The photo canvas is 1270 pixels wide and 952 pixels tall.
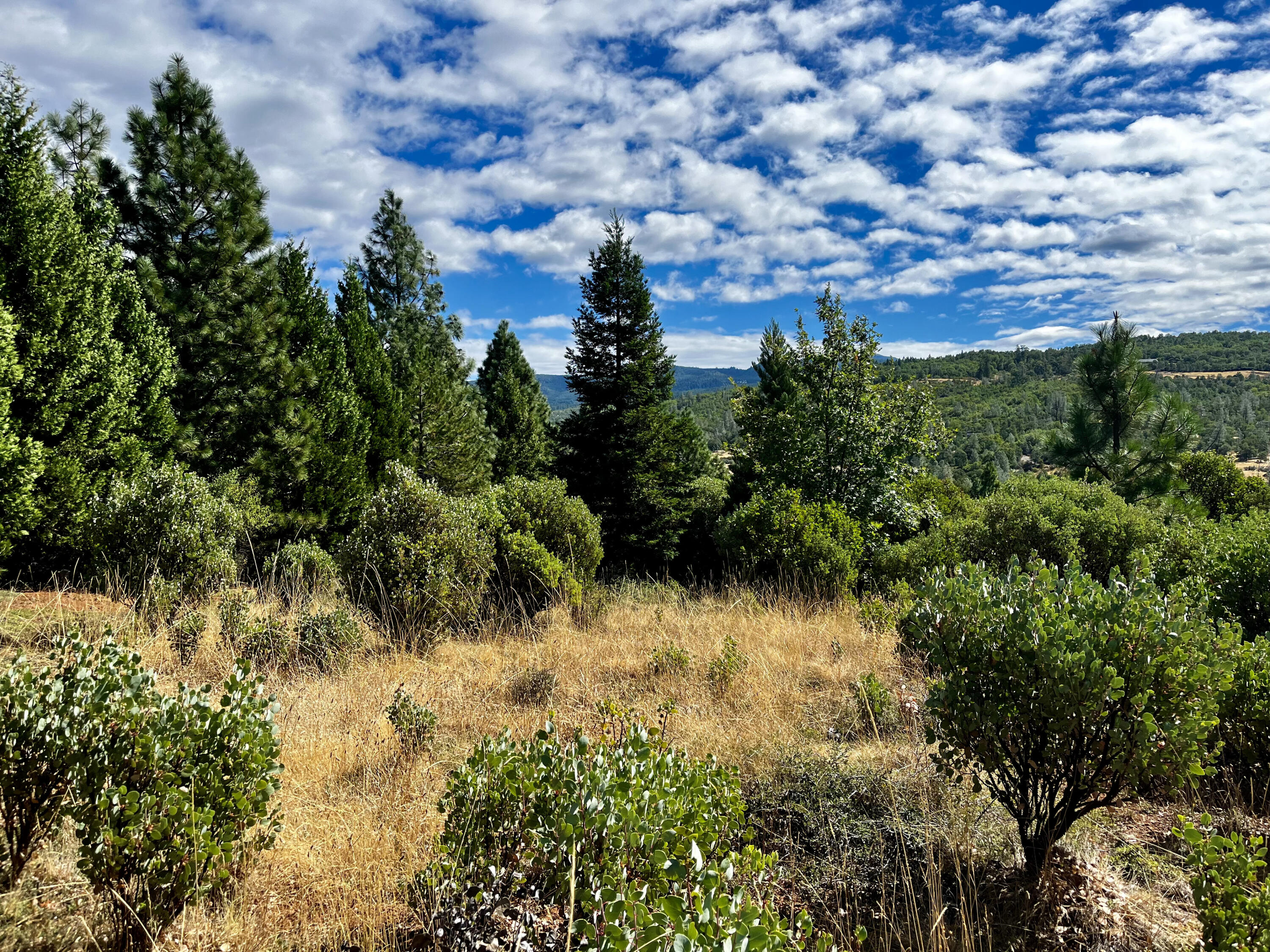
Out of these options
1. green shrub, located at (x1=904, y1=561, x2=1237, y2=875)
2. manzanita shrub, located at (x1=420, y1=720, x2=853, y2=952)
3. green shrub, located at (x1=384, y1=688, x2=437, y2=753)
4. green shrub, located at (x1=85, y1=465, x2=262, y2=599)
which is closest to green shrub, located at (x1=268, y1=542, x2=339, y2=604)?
green shrub, located at (x1=85, y1=465, x2=262, y2=599)

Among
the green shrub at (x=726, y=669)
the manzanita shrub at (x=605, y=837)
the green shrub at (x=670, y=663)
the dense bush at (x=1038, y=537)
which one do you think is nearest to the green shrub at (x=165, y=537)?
the green shrub at (x=670, y=663)

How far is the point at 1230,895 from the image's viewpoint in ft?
5.93

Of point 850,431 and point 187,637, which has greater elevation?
point 850,431

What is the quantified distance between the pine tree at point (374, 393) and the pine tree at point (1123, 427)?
17665 millimetres

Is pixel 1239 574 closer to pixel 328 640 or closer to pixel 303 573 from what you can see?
pixel 328 640

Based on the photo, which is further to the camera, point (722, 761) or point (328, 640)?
point (328, 640)

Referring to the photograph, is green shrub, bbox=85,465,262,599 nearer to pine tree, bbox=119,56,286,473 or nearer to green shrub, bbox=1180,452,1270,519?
pine tree, bbox=119,56,286,473

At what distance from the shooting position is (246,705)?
6.98ft

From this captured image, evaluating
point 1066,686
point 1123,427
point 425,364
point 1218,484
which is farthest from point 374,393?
point 1218,484

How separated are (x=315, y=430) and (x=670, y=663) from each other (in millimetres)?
12086

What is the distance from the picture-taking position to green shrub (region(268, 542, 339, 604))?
7203mm

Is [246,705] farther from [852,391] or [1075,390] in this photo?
[1075,390]

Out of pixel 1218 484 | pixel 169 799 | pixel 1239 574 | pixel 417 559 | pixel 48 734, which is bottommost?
pixel 1218 484

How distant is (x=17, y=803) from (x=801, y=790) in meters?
3.20
